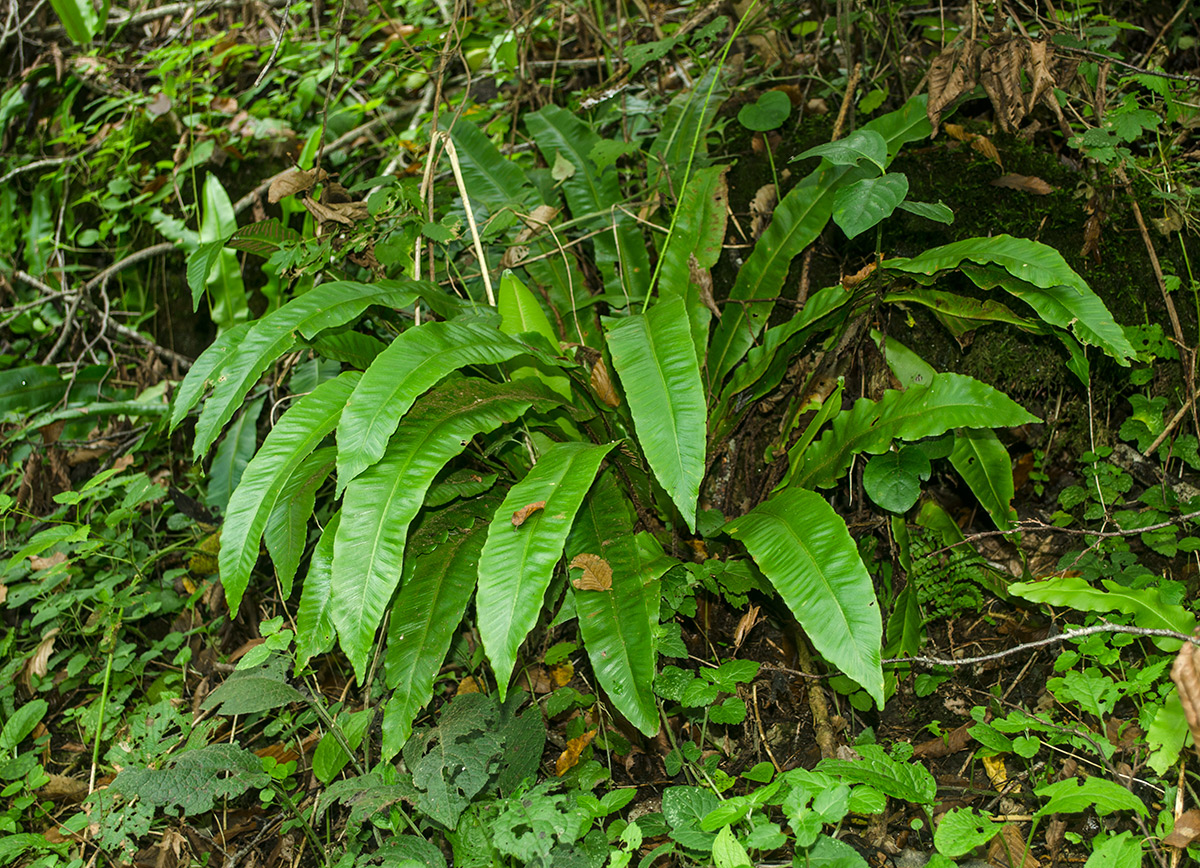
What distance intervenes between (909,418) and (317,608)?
1499 millimetres

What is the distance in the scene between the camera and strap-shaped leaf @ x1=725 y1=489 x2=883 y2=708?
1.64 metres

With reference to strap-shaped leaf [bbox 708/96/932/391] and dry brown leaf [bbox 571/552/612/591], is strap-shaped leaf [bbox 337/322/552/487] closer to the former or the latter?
dry brown leaf [bbox 571/552/612/591]

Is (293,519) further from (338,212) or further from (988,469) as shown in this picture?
(988,469)

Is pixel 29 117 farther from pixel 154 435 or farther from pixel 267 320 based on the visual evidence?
pixel 267 320

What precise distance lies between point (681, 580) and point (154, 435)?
2.35 m

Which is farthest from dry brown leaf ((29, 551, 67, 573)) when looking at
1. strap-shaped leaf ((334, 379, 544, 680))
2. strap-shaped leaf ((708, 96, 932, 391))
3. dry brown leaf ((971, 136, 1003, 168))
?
dry brown leaf ((971, 136, 1003, 168))

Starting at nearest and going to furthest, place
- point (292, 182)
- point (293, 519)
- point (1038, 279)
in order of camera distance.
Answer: point (1038, 279) < point (293, 519) < point (292, 182)

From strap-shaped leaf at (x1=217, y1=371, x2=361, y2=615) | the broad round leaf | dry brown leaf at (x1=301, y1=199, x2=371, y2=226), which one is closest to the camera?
strap-shaped leaf at (x1=217, y1=371, x2=361, y2=615)

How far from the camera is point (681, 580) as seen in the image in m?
2.12

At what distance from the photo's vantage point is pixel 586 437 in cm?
240

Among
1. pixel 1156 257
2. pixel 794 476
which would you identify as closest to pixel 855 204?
pixel 794 476

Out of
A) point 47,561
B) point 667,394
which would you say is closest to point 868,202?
point 667,394

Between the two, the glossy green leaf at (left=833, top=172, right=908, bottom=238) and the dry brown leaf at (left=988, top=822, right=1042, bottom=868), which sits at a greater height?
the glossy green leaf at (left=833, top=172, right=908, bottom=238)

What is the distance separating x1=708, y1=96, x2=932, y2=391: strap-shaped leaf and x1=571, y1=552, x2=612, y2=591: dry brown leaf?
0.72 m
